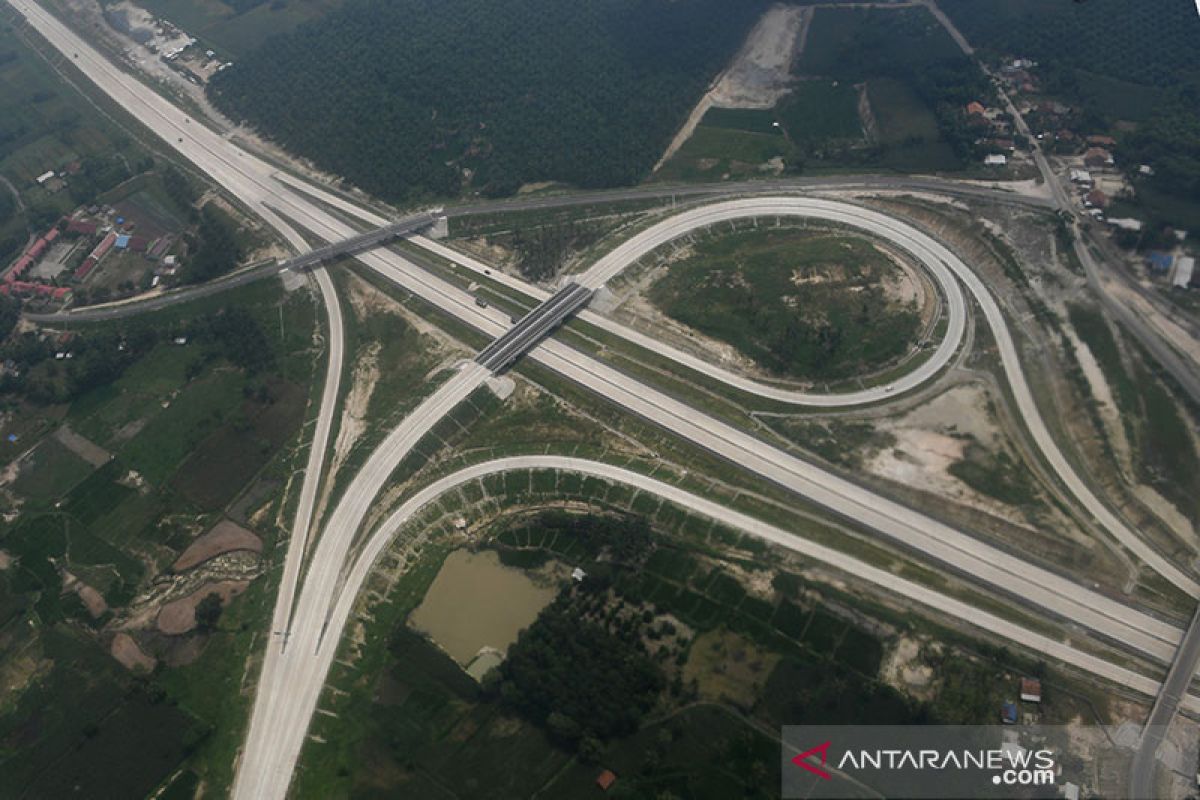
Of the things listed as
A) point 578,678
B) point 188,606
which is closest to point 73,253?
point 188,606

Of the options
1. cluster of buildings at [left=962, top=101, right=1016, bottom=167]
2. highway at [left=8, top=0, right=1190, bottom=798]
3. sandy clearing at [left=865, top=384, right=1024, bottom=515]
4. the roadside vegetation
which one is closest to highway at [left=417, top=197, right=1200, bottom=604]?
sandy clearing at [left=865, top=384, right=1024, bottom=515]

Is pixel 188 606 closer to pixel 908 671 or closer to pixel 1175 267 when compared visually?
pixel 908 671

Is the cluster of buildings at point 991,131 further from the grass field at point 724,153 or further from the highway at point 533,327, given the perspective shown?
the highway at point 533,327

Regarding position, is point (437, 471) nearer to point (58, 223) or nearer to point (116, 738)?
point (116, 738)

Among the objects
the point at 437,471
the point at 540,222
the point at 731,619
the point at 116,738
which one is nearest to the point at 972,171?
the point at 540,222

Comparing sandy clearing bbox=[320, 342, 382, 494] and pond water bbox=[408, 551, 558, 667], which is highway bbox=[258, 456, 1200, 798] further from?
sandy clearing bbox=[320, 342, 382, 494]

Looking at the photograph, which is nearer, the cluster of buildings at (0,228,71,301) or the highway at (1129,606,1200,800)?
the highway at (1129,606,1200,800)

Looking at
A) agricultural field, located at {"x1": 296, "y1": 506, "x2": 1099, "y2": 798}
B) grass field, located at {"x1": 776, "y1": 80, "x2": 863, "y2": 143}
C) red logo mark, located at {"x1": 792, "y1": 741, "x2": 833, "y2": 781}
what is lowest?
red logo mark, located at {"x1": 792, "y1": 741, "x2": 833, "y2": 781}
